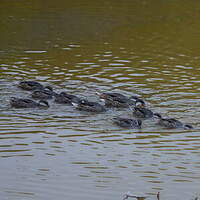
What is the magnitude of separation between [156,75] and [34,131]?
19.6ft

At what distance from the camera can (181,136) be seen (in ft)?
41.5

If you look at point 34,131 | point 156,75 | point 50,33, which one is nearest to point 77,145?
point 34,131

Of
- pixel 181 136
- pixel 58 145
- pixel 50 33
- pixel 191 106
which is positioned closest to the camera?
pixel 58 145

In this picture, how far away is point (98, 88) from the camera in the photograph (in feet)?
53.9

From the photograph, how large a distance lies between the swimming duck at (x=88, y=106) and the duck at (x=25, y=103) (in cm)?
74

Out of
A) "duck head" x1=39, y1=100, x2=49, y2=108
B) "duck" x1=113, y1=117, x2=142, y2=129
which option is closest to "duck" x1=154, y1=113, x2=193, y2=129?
"duck" x1=113, y1=117, x2=142, y2=129

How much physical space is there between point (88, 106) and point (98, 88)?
213 cm

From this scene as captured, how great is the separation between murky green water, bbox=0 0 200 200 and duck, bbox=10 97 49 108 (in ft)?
0.65

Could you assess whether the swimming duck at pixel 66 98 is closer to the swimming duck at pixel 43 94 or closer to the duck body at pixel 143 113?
the swimming duck at pixel 43 94

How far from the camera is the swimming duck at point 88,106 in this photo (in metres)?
14.4

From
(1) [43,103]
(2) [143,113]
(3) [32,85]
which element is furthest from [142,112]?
(3) [32,85]

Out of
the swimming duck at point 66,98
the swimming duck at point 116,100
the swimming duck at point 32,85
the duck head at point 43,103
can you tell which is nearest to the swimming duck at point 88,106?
the swimming duck at point 66,98

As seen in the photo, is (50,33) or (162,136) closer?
(162,136)

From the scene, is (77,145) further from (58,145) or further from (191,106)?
(191,106)
